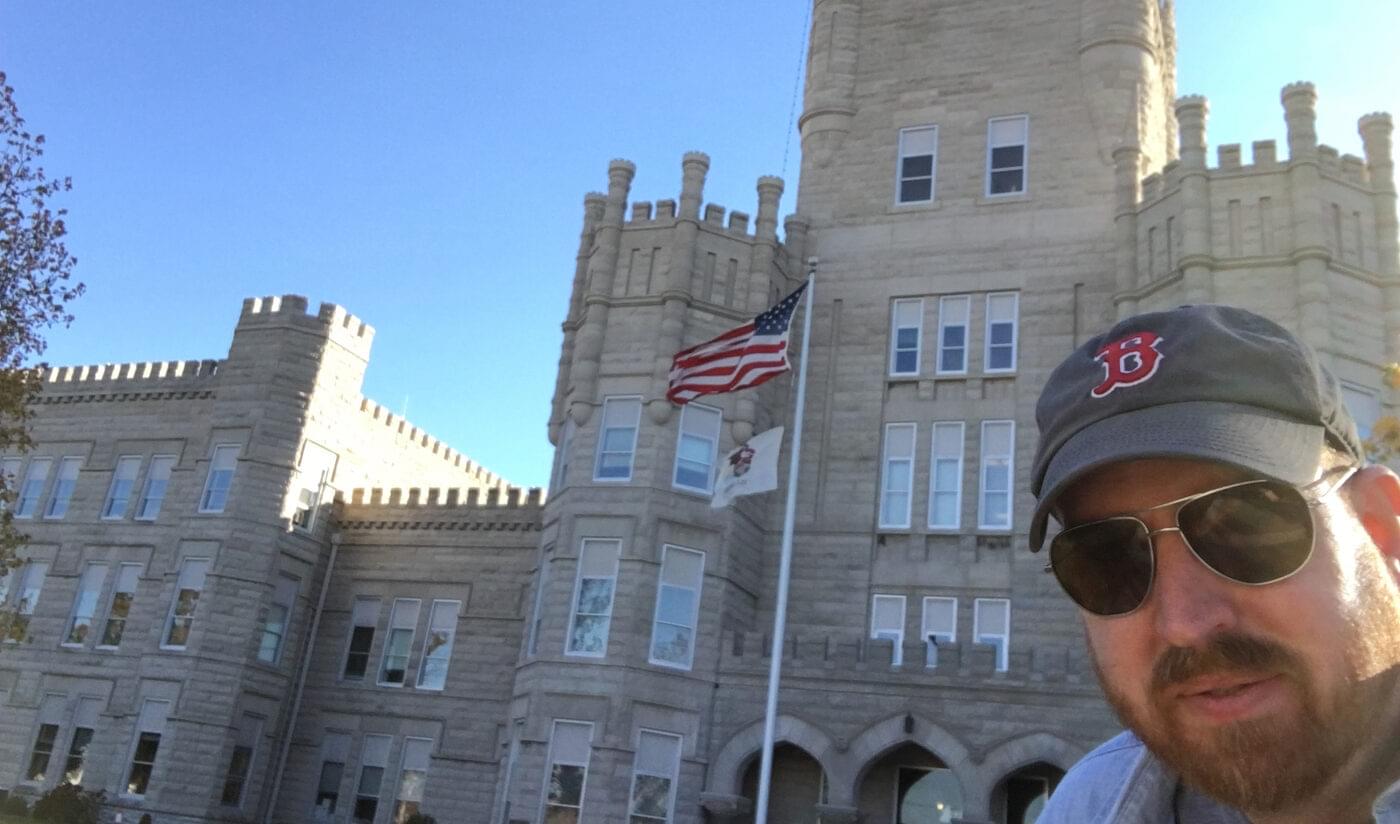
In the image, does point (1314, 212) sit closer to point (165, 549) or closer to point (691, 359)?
point (691, 359)

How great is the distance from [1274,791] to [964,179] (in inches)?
1082

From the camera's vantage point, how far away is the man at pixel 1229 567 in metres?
1.42

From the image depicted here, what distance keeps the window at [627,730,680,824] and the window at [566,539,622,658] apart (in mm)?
1988

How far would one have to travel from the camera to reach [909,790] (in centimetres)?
2245

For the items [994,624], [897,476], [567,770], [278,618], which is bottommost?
[567,770]

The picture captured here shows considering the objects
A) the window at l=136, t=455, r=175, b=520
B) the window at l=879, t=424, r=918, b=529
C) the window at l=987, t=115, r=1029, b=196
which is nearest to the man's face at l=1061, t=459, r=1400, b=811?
the window at l=879, t=424, r=918, b=529

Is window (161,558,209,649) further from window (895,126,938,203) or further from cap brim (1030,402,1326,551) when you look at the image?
cap brim (1030,402,1326,551)

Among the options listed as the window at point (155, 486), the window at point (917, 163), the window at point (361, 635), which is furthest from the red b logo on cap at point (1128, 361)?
the window at point (155, 486)

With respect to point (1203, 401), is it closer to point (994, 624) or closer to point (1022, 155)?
point (994, 624)

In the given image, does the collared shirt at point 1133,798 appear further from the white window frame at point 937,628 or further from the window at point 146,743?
the window at point 146,743

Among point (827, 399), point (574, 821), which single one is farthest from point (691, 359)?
point (574, 821)

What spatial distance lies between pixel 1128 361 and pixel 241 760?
3301 cm

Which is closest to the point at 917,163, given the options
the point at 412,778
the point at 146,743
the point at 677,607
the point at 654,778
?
the point at 677,607

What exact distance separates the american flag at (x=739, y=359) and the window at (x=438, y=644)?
14171mm
